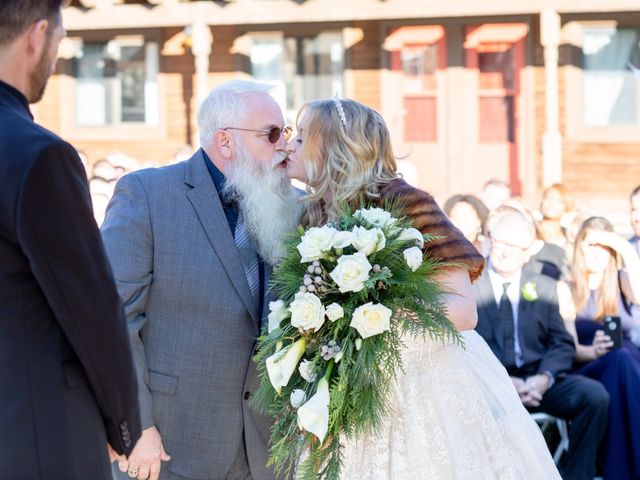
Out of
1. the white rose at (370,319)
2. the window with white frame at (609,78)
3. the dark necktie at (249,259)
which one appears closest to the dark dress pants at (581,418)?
the dark necktie at (249,259)

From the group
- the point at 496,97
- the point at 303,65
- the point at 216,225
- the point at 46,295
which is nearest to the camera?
the point at 46,295

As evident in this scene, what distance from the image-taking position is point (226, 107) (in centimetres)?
406

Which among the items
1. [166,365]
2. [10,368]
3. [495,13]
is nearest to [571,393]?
[166,365]

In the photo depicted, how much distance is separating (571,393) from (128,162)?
20.4 ft

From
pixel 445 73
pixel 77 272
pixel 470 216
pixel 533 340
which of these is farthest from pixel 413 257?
pixel 445 73

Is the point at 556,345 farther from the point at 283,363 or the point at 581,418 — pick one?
the point at 283,363

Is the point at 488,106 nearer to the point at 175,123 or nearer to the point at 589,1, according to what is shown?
the point at 589,1

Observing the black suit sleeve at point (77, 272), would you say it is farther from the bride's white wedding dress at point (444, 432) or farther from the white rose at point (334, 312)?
the bride's white wedding dress at point (444, 432)

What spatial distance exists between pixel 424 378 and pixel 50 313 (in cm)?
164

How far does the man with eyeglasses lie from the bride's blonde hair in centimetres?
30

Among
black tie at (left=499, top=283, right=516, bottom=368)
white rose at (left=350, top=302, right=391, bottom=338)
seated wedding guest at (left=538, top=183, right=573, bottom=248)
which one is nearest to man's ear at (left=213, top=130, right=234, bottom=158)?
white rose at (left=350, top=302, right=391, bottom=338)

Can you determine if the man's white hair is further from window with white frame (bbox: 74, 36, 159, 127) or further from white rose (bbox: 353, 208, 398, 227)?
window with white frame (bbox: 74, 36, 159, 127)

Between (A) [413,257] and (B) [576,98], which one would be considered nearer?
(A) [413,257]

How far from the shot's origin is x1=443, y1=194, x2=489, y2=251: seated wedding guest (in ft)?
28.0
